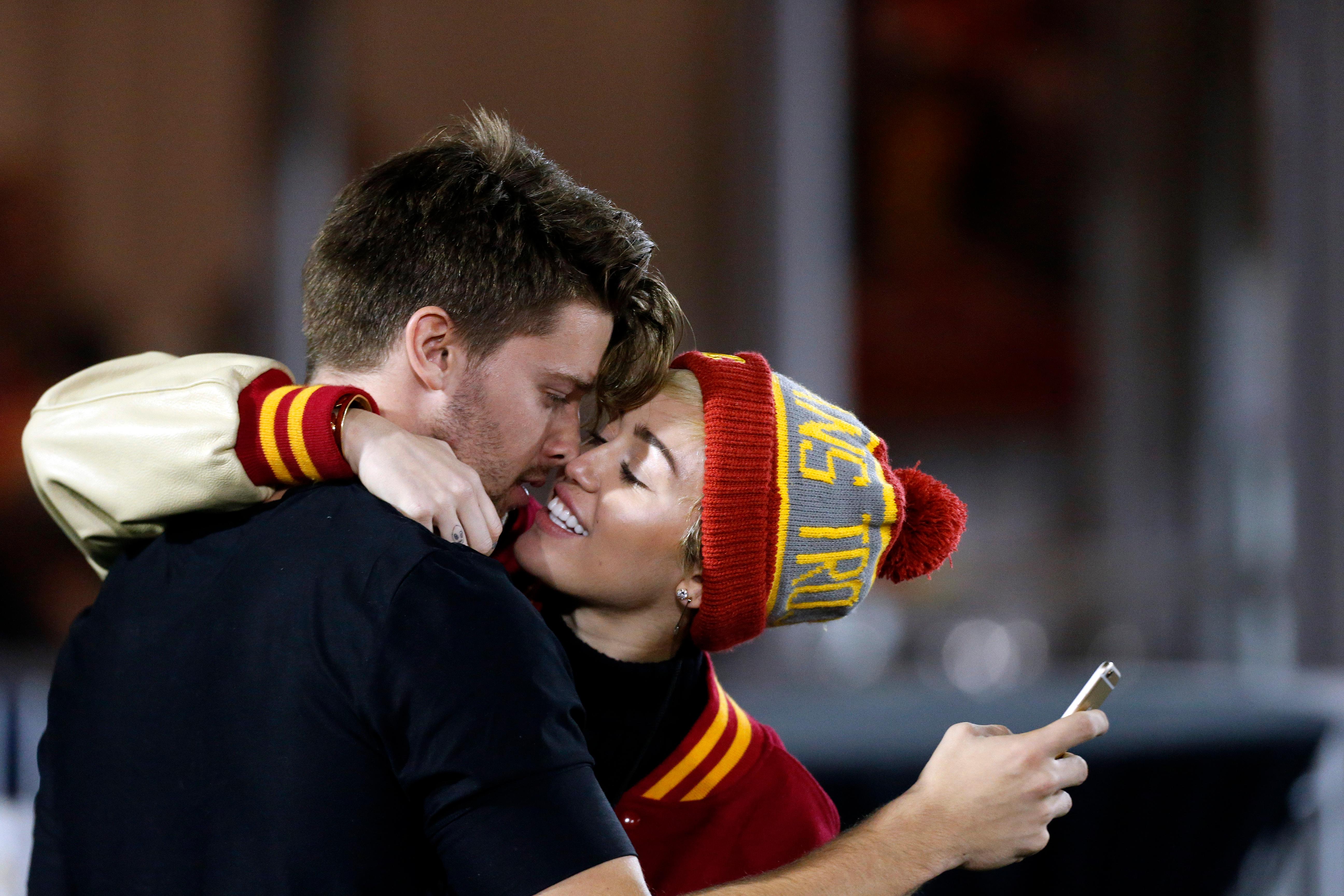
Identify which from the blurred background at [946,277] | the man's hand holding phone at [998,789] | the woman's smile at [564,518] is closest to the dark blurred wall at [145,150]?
the blurred background at [946,277]

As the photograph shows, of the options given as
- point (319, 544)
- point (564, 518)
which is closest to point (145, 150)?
point (564, 518)

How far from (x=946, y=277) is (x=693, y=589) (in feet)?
13.8

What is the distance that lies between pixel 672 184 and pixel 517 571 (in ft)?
10.3

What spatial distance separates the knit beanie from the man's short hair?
0.18 m

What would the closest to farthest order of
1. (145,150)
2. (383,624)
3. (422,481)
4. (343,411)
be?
1. (383,624)
2. (422,481)
3. (343,411)
4. (145,150)

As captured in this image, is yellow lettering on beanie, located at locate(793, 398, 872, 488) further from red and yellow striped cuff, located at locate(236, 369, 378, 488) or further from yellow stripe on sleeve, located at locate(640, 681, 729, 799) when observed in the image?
red and yellow striped cuff, located at locate(236, 369, 378, 488)

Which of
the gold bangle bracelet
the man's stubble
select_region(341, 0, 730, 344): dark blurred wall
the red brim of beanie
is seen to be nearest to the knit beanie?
the red brim of beanie

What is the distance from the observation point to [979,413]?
550cm

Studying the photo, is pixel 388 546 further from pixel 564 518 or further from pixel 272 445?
pixel 564 518

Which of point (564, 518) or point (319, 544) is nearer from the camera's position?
point (319, 544)

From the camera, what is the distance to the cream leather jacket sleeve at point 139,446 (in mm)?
1074

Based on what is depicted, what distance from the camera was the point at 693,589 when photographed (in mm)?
1420

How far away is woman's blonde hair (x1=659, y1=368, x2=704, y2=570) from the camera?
1398 millimetres

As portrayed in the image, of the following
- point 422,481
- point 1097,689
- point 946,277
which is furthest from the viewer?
point 946,277
